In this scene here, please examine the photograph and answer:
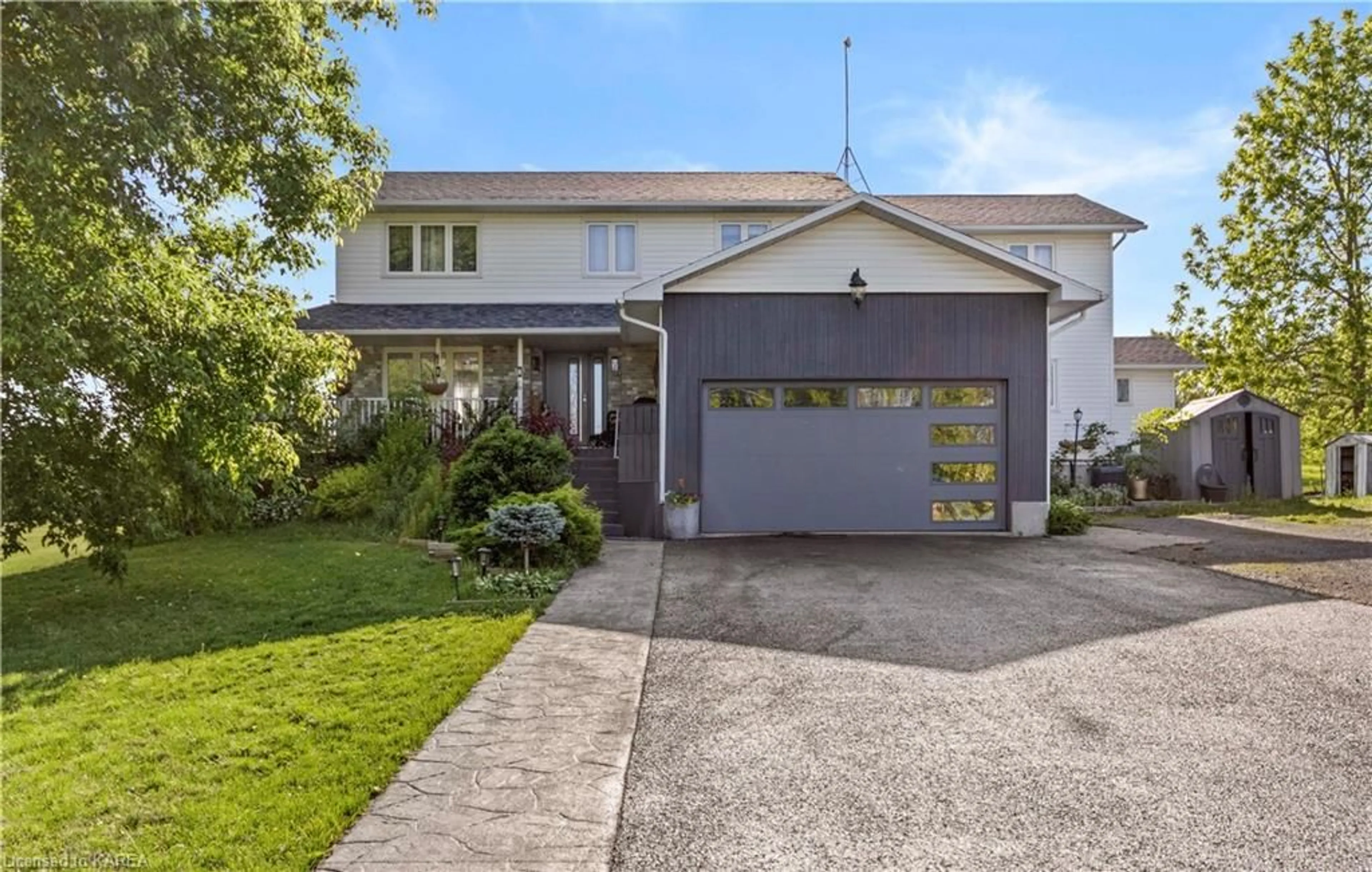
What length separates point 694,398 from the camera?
11609mm

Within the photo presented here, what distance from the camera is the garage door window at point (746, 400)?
11672 mm

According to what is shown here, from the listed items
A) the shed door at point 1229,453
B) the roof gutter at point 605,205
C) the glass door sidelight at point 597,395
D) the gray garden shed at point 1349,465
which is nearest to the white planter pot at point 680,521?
the glass door sidelight at point 597,395

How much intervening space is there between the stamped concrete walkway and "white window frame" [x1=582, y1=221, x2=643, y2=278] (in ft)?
40.0

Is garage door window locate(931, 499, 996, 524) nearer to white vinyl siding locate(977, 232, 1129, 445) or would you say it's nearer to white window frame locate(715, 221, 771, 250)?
white window frame locate(715, 221, 771, 250)

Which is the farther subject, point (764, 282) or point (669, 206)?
point (669, 206)

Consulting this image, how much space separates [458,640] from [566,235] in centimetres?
1250

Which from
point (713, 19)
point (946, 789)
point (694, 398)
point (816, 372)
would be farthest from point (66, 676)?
point (713, 19)

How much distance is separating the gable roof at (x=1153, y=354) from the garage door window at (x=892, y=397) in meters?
15.1

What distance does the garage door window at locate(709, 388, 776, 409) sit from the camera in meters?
11.7

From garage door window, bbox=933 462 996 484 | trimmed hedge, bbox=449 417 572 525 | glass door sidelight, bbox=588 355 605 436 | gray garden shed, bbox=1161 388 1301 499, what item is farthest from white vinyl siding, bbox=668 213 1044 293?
gray garden shed, bbox=1161 388 1301 499

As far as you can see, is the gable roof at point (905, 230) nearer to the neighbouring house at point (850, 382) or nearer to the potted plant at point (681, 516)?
the neighbouring house at point (850, 382)

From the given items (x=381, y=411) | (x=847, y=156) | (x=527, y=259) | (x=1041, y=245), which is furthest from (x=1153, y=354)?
(x=381, y=411)

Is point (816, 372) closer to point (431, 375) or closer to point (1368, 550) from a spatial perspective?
point (1368, 550)

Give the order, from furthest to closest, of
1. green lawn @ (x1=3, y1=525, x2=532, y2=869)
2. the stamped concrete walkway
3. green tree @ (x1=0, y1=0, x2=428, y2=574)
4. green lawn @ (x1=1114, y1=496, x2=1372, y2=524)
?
1. green lawn @ (x1=1114, y1=496, x2=1372, y2=524)
2. green tree @ (x1=0, y1=0, x2=428, y2=574)
3. green lawn @ (x1=3, y1=525, x2=532, y2=869)
4. the stamped concrete walkway
